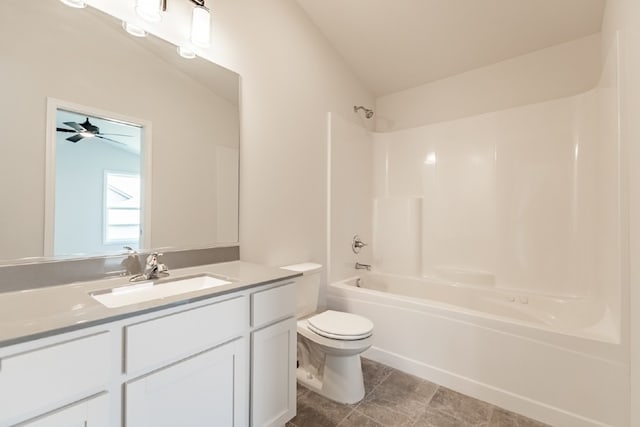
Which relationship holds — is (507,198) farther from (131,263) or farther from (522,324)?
(131,263)

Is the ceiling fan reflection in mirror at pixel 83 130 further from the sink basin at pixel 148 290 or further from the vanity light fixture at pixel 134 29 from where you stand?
the sink basin at pixel 148 290

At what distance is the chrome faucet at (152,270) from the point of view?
1.34 m

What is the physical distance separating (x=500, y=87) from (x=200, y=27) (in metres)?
2.53

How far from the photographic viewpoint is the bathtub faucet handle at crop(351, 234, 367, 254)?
9.66 feet

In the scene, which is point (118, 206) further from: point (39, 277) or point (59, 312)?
point (59, 312)

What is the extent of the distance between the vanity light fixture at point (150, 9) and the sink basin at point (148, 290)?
1275 millimetres

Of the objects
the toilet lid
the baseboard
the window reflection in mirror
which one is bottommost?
the baseboard

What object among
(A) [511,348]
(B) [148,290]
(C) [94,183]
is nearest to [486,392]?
(A) [511,348]

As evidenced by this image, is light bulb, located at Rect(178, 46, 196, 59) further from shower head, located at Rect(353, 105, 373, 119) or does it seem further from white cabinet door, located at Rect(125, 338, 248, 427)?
shower head, located at Rect(353, 105, 373, 119)

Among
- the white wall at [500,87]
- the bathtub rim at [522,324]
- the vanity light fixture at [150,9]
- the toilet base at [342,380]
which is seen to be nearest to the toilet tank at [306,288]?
the toilet base at [342,380]

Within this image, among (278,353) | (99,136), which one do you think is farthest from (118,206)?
(278,353)

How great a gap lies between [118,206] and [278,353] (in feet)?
3.41

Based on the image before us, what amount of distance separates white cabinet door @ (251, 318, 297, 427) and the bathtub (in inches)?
39.9

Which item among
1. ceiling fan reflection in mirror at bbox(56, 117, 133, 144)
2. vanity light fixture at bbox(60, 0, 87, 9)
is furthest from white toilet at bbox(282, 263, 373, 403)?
vanity light fixture at bbox(60, 0, 87, 9)
